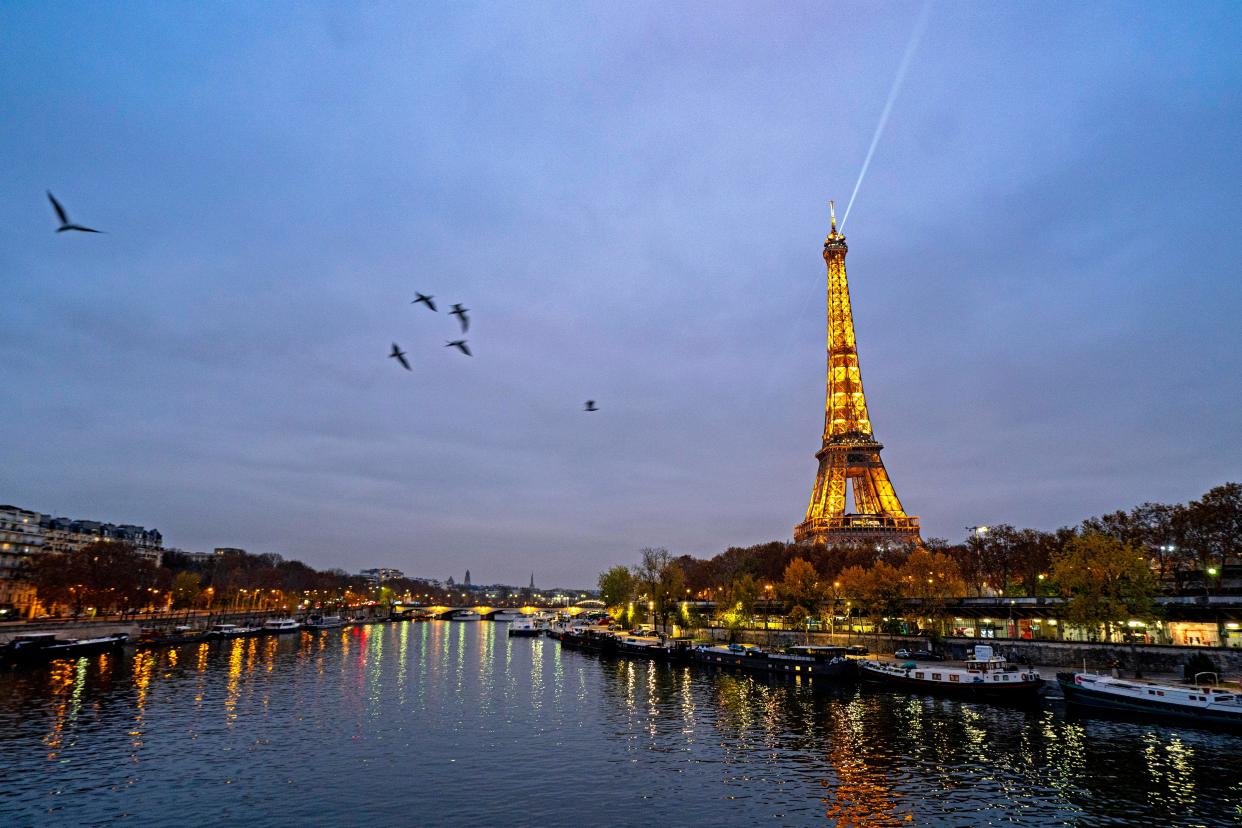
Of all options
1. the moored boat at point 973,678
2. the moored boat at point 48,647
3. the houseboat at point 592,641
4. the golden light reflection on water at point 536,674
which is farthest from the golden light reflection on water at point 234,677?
the moored boat at point 973,678

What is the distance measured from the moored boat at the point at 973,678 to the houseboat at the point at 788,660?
13.7 ft

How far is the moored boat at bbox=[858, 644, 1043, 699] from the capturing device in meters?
61.9

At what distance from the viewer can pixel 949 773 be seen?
132ft

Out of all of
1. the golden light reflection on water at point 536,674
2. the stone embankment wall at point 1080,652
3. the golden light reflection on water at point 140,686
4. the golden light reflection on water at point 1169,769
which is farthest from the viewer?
the golden light reflection on water at point 536,674

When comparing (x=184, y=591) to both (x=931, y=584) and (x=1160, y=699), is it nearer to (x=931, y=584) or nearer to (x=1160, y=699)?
(x=931, y=584)

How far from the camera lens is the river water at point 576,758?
3366 cm

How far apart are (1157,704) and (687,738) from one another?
113 feet

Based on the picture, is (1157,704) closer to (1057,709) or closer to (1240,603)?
(1057,709)

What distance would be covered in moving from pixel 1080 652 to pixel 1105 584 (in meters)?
8.11

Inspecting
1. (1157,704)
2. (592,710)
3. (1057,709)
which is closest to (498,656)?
(592,710)

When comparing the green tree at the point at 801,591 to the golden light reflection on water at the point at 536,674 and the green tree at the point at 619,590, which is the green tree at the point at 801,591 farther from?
the green tree at the point at 619,590

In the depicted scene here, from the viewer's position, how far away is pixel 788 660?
84188 millimetres

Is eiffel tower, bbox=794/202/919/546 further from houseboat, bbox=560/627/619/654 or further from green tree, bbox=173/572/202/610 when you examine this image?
green tree, bbox=173/572/202/610

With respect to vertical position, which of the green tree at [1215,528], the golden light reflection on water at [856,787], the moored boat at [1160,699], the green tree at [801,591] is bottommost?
the golden light reflection on water at [856,787]
